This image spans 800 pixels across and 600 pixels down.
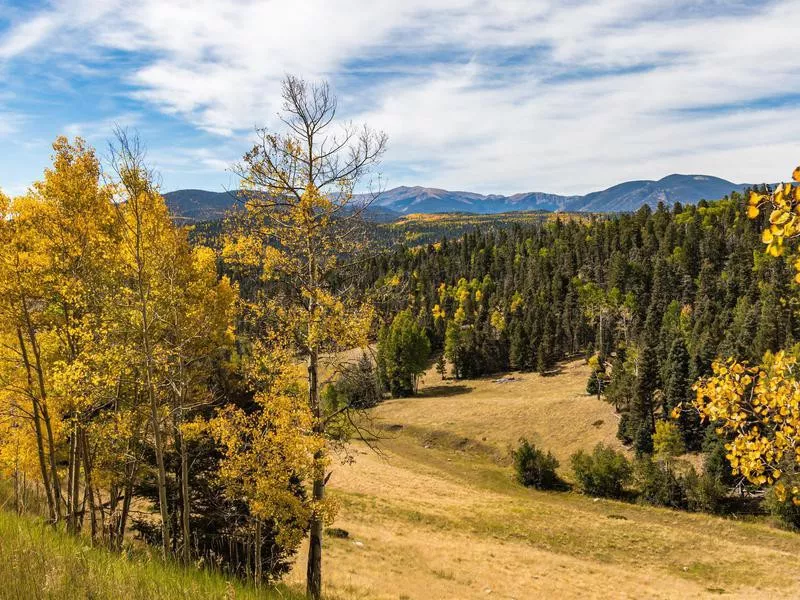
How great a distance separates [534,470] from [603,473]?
25.6ft

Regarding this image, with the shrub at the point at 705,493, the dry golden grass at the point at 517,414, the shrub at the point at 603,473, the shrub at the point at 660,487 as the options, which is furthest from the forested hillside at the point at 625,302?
the shrub at the point at 705,493

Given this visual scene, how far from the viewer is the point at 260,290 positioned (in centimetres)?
1202

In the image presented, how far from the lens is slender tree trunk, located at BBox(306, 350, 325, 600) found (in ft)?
40.5

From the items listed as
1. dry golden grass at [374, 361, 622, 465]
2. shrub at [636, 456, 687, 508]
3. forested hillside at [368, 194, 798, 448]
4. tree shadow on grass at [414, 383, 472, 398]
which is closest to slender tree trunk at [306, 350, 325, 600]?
forested hillside at [368, 194, 798, 448]

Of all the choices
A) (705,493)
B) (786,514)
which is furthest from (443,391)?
(786,514)

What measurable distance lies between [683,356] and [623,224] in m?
109

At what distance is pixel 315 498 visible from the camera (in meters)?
13.2

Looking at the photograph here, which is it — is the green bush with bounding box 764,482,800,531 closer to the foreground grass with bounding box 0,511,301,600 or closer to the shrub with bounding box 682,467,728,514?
the shrub with bounding box 682,467,728,514

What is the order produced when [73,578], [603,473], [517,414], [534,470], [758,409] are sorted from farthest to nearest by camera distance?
[517,414]
[534,470]
[603,473]
[758,409]
[73,578]

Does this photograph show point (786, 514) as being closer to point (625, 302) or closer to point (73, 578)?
point (73, 578)

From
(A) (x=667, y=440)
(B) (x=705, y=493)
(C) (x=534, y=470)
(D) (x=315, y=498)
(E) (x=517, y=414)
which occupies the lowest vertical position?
(C) (x=534, y=470)

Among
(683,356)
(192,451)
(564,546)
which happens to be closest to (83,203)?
(192,451)

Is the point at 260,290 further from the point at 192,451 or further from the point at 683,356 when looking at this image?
the point at 683,356

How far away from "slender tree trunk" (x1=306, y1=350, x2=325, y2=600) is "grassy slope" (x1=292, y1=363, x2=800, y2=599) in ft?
20.2
